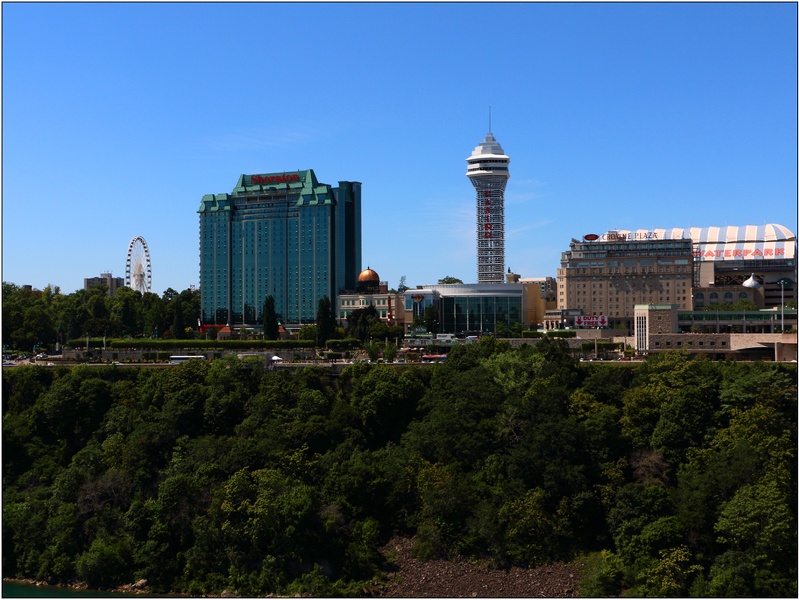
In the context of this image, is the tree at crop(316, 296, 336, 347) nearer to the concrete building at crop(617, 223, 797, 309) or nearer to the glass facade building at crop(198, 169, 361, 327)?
the glass facade building at crop(198, 169, 361, 327)

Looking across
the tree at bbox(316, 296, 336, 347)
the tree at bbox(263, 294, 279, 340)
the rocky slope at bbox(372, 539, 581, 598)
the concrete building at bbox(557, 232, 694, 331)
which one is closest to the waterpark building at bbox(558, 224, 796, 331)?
the concrete building at bbox(557, 232, 694, 331)

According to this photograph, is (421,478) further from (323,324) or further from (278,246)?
(278,246)

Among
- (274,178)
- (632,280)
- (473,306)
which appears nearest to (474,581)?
(473,306)

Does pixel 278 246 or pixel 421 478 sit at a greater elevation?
pixel 278 246

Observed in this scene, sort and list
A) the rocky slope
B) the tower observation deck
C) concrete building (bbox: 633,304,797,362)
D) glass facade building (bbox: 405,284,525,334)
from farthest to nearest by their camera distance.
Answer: the tower observation deck → glass facade building (bbox: 405,284,525,334) → concrete building (bbox: 633,304,797,362) → the rocky slope

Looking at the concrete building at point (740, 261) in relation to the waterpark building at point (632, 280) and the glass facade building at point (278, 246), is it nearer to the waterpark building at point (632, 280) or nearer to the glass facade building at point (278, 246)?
the waterpark building at point (632, 280)

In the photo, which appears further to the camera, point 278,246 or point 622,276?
point 278,246
